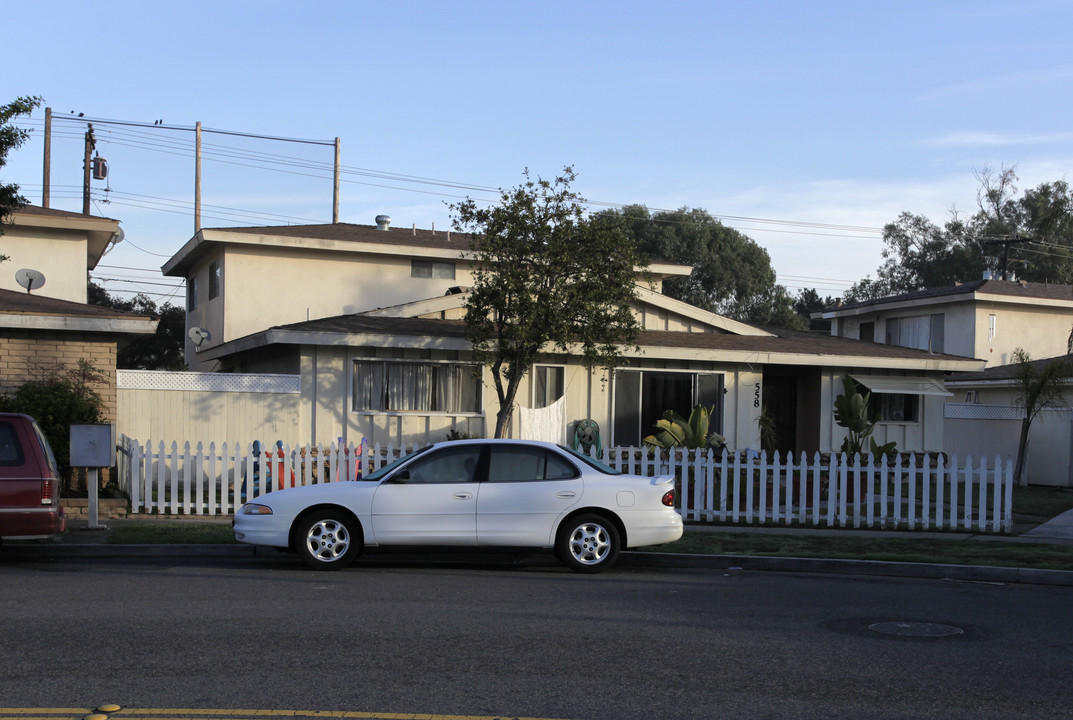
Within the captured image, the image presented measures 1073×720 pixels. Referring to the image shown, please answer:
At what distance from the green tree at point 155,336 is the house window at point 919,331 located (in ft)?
93.6

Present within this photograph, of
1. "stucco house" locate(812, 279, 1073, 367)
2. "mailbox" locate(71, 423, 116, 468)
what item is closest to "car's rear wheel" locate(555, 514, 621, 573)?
"mailbox" locate(71, 423, 116, 468)

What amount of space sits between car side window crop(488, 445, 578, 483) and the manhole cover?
3.92 m

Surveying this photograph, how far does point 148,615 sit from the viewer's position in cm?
820

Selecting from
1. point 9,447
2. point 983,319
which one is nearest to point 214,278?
point 9,447

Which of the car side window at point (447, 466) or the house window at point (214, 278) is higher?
the house window at point (214, 278)

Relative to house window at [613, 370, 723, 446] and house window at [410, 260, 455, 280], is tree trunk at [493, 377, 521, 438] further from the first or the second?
Answer: house window at [410, 260, 455, 280]

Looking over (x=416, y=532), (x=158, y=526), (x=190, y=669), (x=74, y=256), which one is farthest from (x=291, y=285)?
(x=190, y=669)

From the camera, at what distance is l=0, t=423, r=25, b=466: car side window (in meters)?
11.0

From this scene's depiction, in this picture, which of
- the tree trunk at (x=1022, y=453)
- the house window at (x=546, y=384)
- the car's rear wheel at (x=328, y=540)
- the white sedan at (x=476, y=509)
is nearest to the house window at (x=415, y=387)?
the house window at (x=546, y=384)

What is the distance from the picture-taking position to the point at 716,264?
197 ft

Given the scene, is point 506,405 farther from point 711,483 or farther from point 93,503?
point 93,503

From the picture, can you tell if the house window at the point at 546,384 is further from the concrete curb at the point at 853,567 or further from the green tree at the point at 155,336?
the green tree at the point at 155,336

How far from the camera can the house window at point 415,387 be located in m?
20.0

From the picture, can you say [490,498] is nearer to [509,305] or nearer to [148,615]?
[148,615]
